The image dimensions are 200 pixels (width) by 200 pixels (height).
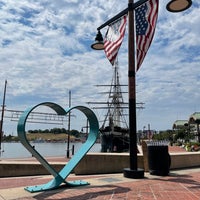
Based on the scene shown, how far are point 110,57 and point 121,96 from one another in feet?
198

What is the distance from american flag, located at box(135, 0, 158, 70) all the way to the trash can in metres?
2.93

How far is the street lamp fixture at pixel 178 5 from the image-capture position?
8534 mm

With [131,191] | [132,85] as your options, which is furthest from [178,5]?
[131,191]

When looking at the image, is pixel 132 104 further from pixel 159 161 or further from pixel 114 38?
pixel 114 38

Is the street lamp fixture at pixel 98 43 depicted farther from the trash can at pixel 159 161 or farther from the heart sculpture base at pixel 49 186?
the heart sculpture base at pixel 49 186

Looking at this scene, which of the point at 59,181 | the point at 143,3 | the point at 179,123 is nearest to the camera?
the point at 59,181

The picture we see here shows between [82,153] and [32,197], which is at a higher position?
[82,153]

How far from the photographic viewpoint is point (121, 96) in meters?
70.4

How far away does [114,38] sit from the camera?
34.5 feet

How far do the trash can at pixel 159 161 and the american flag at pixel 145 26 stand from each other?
2.93 metres

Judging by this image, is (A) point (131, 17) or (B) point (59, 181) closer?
(B) point (59, 181)

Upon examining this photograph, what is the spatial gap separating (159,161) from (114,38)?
456 cm

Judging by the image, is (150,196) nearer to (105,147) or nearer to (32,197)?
(32,197)

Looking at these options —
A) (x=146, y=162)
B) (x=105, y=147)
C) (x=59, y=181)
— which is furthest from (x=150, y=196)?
(x=105, y=147)
